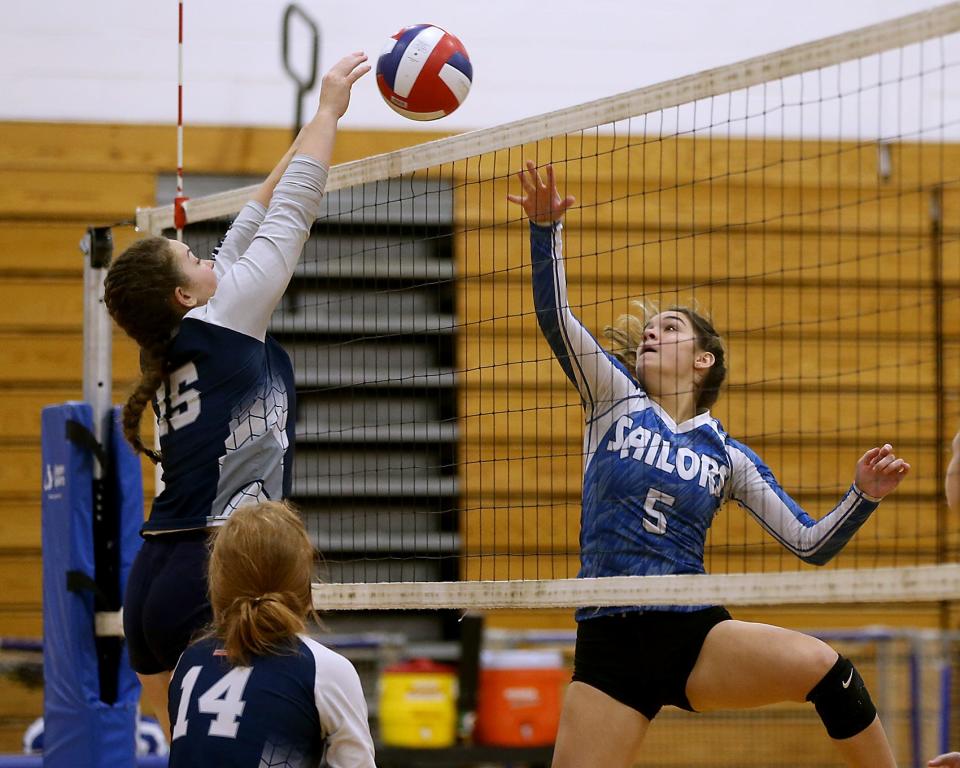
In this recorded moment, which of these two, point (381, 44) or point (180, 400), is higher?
point (381, 44)

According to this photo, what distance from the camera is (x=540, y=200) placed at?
3.28 meters

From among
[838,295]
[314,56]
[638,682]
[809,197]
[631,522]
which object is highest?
[314,56]

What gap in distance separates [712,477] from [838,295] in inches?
184

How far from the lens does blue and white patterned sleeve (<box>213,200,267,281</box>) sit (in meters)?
3.42

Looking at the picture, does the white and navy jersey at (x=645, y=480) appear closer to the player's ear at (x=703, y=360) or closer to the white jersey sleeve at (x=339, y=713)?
the player's ear at (x=703, y=360)

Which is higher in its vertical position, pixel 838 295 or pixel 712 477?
pixel 838 295

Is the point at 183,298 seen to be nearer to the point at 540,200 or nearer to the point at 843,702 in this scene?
the point at 540,200

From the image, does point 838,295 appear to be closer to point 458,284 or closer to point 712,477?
point 458,284

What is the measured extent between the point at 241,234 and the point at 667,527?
139 centimetres

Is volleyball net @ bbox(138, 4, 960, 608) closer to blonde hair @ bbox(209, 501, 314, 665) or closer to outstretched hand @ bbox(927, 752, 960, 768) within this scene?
outstretched hand @ bbox(927, 752, 960, 768)

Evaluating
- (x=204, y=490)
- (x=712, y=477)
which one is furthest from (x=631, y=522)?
(x=204, y=490)

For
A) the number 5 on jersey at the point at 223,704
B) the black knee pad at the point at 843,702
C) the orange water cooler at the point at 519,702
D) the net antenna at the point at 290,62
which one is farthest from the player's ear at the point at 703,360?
the net antenna at the point at 290,62

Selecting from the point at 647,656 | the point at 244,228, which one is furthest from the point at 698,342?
the point at 244,228

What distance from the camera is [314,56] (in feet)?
24.4
